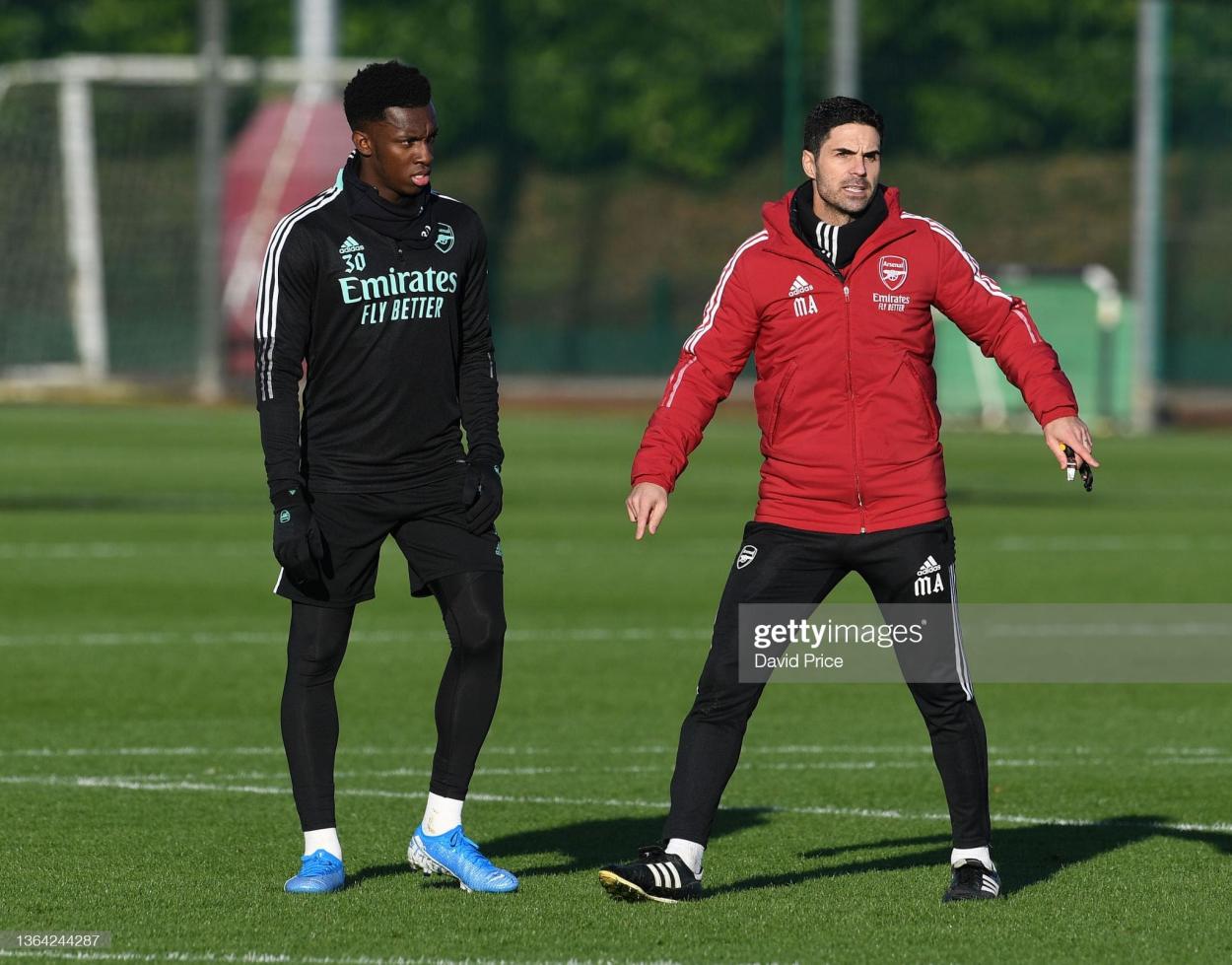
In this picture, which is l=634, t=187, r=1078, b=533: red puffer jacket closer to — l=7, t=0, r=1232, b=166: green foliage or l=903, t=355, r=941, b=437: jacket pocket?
l=903, t=355, r=941, b=437: jacket pocket

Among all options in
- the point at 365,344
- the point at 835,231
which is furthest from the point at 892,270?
the point at 365,344

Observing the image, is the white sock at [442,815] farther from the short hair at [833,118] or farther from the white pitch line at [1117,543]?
the white pitch line at [1117,543]

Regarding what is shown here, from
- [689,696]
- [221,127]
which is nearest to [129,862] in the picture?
[689,696]

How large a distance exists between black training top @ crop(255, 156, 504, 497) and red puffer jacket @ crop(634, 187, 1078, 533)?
60 cm

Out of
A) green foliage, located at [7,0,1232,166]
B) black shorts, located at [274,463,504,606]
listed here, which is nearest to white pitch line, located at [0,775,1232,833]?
black shorts, located at [274,463,504,606]

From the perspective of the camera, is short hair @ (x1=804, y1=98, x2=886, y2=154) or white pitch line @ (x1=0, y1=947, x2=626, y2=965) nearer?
white pitch line @ (x1=0, y1=947, x2=626, y2=965)

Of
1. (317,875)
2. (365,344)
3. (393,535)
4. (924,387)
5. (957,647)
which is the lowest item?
(317,875)

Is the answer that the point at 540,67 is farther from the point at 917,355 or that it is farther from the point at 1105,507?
the point at 917,355

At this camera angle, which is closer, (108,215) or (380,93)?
(380,93)

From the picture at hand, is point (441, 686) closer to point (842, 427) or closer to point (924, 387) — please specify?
point (842, 427)

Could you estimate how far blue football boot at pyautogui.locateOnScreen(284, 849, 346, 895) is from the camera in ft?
21.5

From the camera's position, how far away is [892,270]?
638 cm

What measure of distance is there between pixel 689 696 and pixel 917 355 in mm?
4626

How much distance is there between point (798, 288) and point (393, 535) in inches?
48.8
